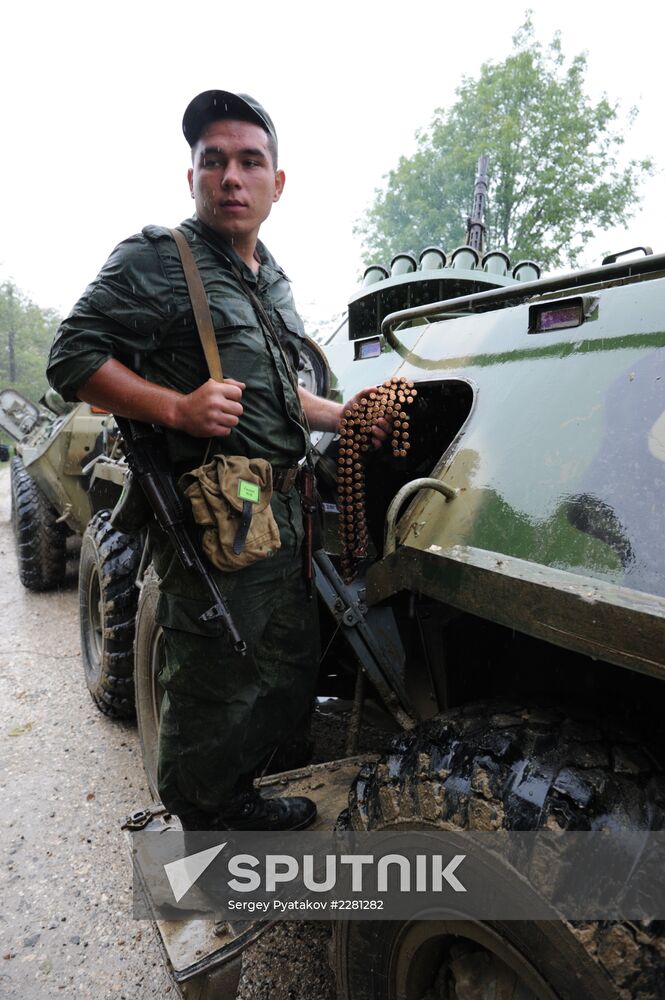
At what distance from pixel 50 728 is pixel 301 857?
2.10 meters

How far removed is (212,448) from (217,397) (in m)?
0.18

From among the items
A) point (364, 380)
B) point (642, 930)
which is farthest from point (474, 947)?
point (364, 380)

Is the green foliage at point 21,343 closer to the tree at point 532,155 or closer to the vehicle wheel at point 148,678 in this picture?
the tree at point 532,155

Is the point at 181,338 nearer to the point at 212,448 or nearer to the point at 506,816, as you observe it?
the point at 212,448

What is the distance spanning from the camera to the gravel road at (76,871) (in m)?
2.04

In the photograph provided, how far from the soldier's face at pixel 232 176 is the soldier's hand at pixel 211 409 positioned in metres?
0.41

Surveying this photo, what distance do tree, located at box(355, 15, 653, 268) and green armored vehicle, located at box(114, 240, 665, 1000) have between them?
16.2 m

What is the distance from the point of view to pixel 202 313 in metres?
1.59

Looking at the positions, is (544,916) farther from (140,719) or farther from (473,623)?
(140,719)

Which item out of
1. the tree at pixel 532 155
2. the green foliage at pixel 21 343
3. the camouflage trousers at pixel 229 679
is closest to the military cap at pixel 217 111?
the camouflage trousers at pixel 229 679

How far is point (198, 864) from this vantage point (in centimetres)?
185

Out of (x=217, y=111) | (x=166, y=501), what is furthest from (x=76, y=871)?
(x=217, y=111)

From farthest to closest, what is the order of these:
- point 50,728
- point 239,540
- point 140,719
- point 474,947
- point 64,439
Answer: point 64,439
point 50,728
point 140,719
point 239,540
point 474,947

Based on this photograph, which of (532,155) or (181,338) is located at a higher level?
(532,155)
